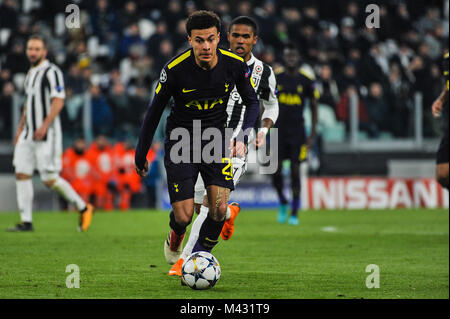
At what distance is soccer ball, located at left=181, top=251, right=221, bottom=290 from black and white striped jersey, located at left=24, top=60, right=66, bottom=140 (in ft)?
17.5

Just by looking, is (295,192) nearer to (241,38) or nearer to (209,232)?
(241,38)

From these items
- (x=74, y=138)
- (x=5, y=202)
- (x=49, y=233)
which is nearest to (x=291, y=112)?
(x=49, y=233)

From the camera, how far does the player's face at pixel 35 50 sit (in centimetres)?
1121

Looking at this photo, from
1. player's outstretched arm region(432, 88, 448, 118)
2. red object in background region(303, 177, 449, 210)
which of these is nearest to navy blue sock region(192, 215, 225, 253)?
player's outstretched arm region(432, 88, 448, 118)

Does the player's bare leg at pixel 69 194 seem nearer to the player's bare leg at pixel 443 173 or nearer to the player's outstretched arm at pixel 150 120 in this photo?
the player's bare leg at pixel 443 173

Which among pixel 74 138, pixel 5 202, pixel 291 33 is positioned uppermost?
pixel 291 33

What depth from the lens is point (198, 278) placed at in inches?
257

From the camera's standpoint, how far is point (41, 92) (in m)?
11.4

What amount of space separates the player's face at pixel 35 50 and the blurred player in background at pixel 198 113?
4.82m

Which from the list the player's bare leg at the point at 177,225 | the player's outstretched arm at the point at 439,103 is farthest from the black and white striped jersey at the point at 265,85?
the player's outstretched arm at the point at 439,103

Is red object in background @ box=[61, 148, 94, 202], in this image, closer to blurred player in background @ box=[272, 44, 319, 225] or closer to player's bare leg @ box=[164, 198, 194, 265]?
blurred player in background @ box=[272, 44, 319, 225]

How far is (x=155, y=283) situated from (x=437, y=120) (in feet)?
40.4

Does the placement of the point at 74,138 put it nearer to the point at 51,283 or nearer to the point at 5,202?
the point at 5,202

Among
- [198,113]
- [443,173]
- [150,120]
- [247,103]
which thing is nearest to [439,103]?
[443,173]
